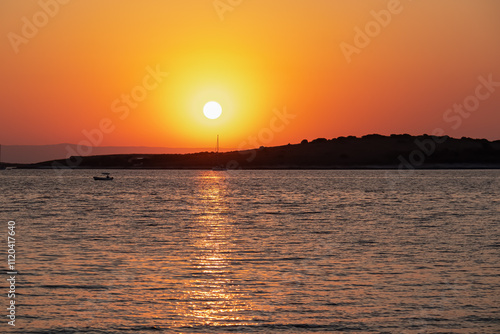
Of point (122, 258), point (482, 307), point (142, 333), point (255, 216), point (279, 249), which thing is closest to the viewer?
point (142, 333)

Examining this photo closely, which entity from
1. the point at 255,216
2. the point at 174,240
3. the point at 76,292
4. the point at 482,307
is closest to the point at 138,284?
the point at 76,292

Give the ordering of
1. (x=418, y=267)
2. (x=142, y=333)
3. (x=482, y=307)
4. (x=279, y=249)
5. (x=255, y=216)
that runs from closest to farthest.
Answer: (x=142, y=333) → (x=482, y=307) → (x=418, y=267) → (x=279, y=249) → (x=255, y=216)

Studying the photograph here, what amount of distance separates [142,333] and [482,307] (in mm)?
10809

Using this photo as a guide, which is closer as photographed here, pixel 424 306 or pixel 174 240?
pixel 424 306

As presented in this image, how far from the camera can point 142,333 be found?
1933 centimetres

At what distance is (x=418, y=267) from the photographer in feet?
97.7

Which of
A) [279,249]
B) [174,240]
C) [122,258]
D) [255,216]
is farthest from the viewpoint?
[255,216]

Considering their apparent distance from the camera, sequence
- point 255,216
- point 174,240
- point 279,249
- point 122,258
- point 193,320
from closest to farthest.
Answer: point 193,320 → point 122,258 → point 279,249 → point 174,240 → point 255,216

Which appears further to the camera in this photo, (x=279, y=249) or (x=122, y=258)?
(x=279, y=249)

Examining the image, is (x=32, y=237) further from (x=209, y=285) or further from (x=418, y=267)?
(x=418, y=267)

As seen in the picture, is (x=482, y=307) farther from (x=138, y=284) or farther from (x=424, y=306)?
(x=138, y=284)

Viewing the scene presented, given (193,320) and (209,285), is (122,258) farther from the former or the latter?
(193,320)

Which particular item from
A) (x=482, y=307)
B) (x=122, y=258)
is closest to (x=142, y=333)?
(x=482, y=307)

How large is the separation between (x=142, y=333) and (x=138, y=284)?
6.65m
